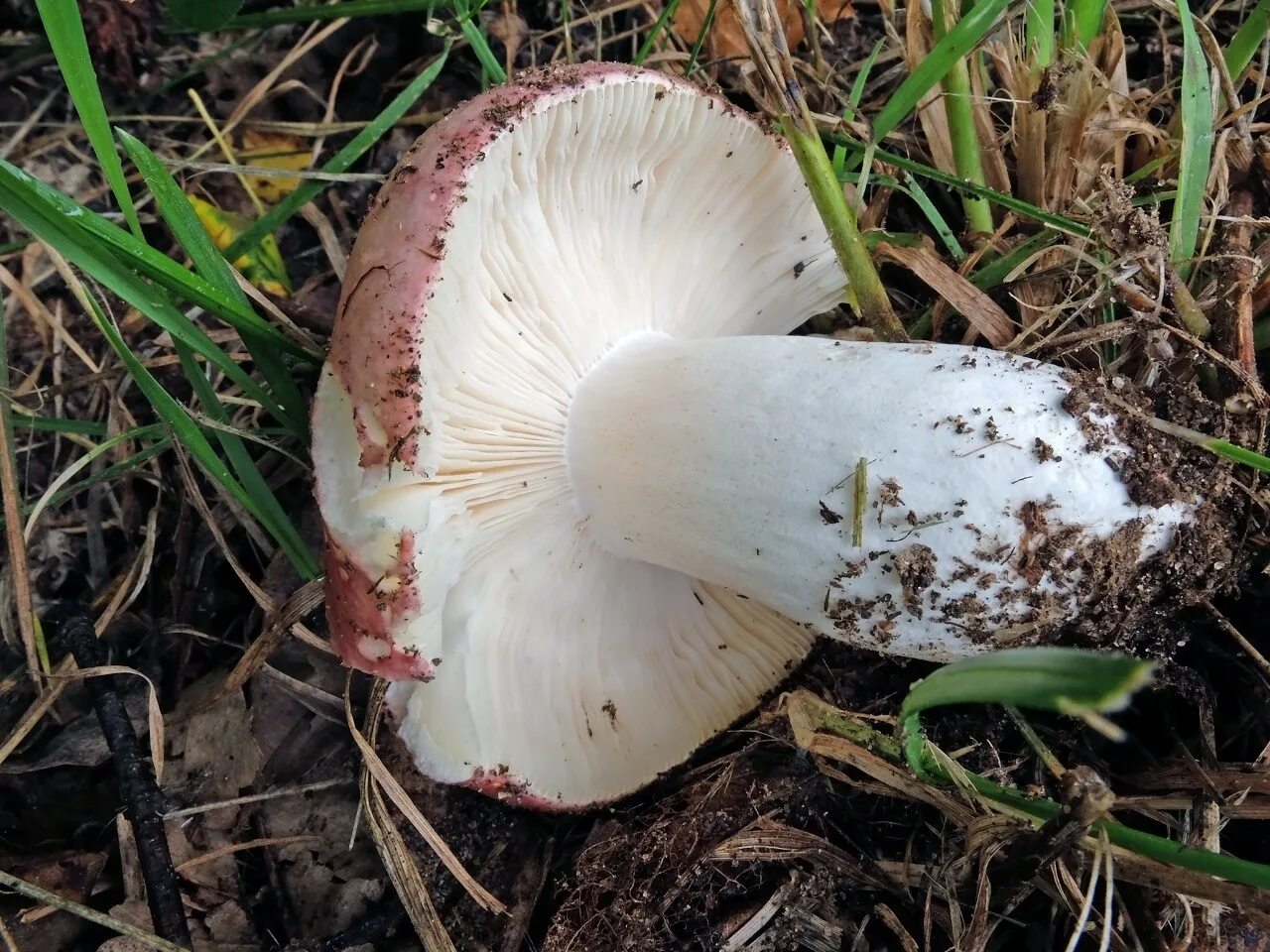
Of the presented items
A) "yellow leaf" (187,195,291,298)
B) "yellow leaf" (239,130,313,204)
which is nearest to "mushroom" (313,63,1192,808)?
"yellow leaf" (187,195,291,298)

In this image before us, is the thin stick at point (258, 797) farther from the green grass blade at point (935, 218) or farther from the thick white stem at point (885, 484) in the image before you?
the green grass blade at point (935, 218)

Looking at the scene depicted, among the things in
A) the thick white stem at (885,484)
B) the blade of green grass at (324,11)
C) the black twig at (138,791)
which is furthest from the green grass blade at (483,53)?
the black twig at (138,791)

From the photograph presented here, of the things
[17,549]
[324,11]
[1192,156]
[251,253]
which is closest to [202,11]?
[324,11]

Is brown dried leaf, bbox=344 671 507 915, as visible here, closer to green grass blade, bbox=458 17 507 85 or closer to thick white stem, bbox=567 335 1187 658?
thick white stem, bbox=567 335 1187 658

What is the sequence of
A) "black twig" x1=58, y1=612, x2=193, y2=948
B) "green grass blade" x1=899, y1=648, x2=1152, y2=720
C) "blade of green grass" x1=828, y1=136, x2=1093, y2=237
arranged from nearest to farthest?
"green grass blade" x1=899, y1=648, x2=1152, y2=720
"black twig" x1=58, y1=612, x2=193, y2=948
"blade of green grass" x1=828, y1=136, x2=1093, y2=237

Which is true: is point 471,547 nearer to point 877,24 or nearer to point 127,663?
point 127,663

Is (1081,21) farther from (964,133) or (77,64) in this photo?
(77,64)
